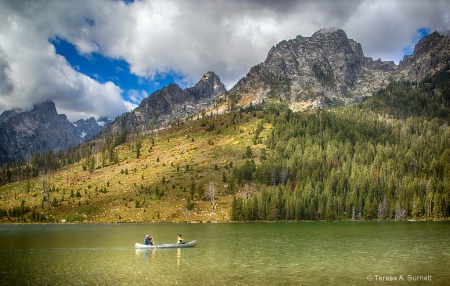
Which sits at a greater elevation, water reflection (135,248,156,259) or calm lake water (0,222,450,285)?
calm lake water (0,222,450,285)

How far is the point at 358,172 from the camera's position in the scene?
19662 centimetres

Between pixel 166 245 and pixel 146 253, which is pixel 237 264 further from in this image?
pixel 166 245

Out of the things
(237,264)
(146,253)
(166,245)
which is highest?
(237,264)

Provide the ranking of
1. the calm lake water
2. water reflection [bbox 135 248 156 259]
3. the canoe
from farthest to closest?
the canoe
water reflection [bbox 135 248 156 259]
the calm lake water

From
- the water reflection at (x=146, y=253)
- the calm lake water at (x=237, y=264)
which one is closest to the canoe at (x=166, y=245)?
the water reflection at (x=146, y=253)

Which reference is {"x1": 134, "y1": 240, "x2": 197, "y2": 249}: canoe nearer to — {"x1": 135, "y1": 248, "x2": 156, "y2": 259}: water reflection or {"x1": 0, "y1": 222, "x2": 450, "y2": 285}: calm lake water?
{"x1": 135, "y1": 248, "x2": 156, "y2": 259}: water reflection

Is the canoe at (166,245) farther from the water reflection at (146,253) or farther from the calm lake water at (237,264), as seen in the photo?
the calm lake water at (237,264)

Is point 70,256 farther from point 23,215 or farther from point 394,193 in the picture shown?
point 394,193

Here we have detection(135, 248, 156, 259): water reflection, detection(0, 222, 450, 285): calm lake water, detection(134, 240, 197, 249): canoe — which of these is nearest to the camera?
detection(0, 222, 450, 285): calm lake water

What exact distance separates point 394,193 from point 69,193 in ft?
595

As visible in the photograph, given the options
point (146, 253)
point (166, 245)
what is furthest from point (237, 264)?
point (166, 245)

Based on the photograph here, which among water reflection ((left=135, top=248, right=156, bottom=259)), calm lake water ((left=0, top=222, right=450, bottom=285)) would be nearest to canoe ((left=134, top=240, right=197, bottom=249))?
water reflection ((left=135, top=248, right=156, bottom=259))

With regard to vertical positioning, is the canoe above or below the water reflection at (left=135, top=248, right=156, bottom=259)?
above

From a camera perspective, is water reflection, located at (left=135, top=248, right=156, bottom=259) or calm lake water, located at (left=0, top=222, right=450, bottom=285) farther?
water reflection, located at (left=135, top=248, right=156, bottom=259)
